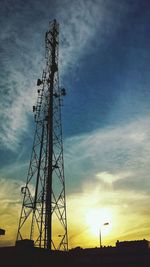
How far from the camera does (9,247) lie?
28047 mm

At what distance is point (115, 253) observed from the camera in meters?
52.8

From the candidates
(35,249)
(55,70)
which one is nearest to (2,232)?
(35,249)

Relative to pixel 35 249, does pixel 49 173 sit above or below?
above

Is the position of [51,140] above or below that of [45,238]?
above

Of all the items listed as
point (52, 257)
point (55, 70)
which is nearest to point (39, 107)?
point (55, 70)

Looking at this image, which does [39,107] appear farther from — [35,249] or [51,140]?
[35,249]

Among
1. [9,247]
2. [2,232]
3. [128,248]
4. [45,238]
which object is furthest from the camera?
[128,248]

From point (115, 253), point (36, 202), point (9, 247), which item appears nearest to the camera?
point (9, 247)

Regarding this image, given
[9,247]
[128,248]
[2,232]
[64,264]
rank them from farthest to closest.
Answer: [128,248], [64,264], [9,247], [2,232]

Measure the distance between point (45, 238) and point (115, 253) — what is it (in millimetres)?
24013

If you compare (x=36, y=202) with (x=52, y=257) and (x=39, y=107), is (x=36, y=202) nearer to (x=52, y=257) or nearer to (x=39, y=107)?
(x=52, y=257)

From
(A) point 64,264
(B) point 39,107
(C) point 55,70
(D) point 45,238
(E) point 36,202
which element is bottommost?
(A) point 64,264

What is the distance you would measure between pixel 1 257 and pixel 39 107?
2157cm

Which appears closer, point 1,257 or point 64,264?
point 1,257
